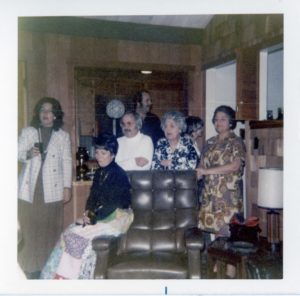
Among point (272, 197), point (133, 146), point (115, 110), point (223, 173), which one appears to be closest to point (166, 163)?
point (133, 146)

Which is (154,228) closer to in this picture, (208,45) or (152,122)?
(152,122)

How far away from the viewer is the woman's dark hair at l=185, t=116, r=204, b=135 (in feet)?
7.65

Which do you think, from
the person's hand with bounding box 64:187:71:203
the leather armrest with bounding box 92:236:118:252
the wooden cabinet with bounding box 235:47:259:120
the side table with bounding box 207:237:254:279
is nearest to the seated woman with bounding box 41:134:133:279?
the leather armrest with bounding box 92:236:118:252

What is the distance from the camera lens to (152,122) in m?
2.33

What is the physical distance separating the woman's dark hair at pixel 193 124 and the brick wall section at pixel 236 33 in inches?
19.7

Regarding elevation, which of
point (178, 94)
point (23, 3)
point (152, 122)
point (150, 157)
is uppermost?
point (23, 3)

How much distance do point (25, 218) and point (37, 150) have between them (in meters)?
0.36

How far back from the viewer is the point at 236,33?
2301 mm

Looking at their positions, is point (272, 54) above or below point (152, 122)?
above

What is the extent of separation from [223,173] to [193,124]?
33cm
